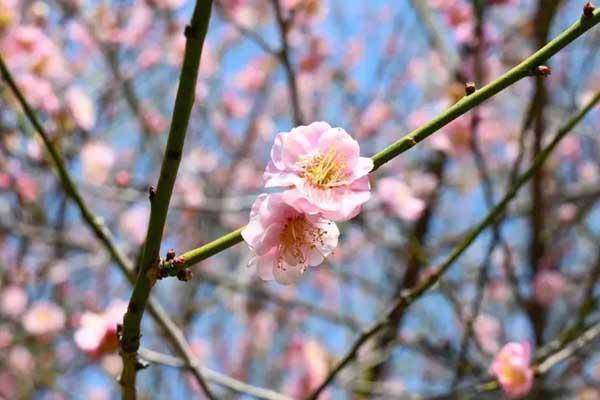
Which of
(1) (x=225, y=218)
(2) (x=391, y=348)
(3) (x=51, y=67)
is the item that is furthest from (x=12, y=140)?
(2) (x=391, y=348)

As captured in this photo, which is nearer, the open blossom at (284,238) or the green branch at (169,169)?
the green branch at (169,169)

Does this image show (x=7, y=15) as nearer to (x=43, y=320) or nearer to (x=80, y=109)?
(x=80, y=109)

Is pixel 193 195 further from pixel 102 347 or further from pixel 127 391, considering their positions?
pixel 127 391

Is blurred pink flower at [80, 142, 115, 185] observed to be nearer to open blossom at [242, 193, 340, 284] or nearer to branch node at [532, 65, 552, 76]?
open blossom at [242, 193, 340, 284]

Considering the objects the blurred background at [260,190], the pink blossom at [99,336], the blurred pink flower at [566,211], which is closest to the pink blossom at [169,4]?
the blurred background at [260,190]

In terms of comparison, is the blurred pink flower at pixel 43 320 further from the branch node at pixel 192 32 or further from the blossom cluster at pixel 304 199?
the branch node at pixel 192 32
